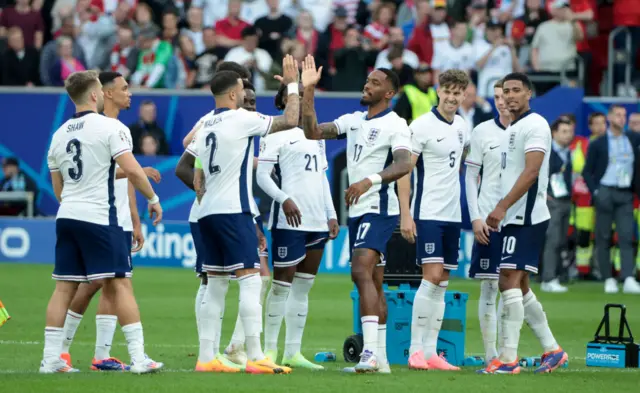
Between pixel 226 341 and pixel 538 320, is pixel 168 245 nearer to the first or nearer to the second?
pixel 226 341

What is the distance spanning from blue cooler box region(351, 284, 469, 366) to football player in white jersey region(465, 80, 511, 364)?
26 cm

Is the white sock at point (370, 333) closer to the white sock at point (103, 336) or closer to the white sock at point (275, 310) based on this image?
the white sock at point (275, 310)

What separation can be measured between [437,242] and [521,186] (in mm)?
984

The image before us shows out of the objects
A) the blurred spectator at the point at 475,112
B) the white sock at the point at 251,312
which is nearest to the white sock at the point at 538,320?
the white sock at the point at 251,312

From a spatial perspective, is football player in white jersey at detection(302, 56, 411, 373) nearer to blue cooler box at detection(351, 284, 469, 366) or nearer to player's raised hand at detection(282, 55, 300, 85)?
player's raised hand at detection(282, 55, 300, 85)

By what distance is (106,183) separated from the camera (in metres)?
10.6

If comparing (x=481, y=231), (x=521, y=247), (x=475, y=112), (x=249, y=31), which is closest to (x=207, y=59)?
(x=249, y=31)

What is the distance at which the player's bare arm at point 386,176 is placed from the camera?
1064 cm

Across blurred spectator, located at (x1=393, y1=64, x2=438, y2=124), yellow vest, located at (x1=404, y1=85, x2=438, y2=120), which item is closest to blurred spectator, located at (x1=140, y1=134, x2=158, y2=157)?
blurred spectator, located at (x1=393, y1=64, x2=438, y2=124)

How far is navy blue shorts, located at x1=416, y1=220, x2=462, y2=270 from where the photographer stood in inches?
464

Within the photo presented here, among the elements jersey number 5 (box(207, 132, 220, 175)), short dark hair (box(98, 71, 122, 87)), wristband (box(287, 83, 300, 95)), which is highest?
short dark hair (box(98, 71, 122, 87))

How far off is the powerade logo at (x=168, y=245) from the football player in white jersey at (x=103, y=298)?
464 inches

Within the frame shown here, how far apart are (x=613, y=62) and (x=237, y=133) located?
49.9 feet

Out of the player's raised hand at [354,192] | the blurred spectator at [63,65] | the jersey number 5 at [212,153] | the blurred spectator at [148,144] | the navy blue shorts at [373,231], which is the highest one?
the blurred spectator at [63,65]
